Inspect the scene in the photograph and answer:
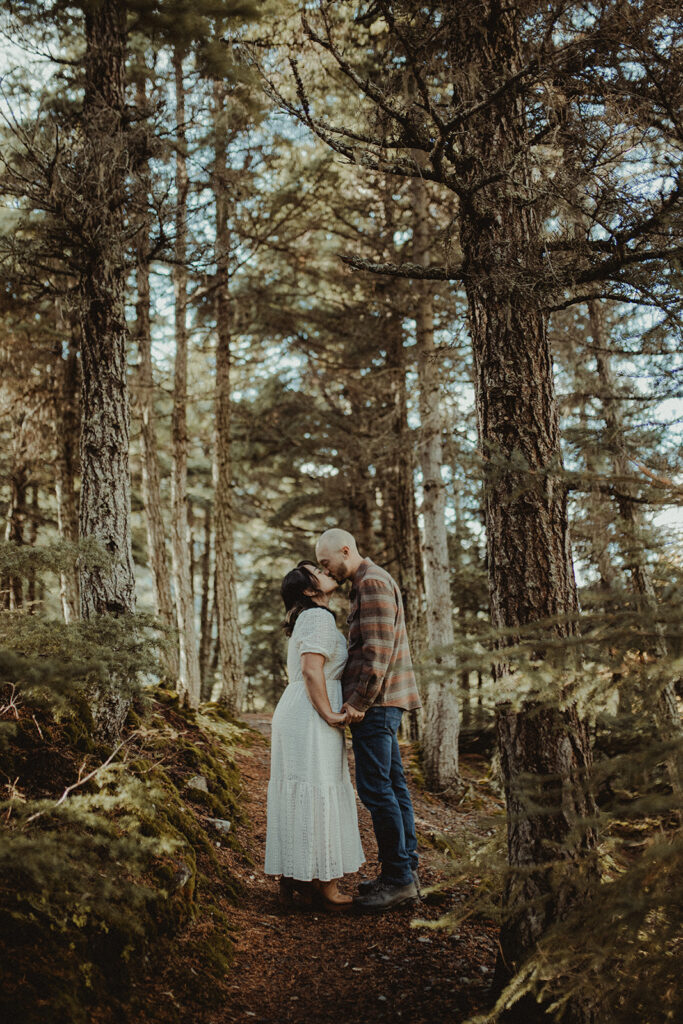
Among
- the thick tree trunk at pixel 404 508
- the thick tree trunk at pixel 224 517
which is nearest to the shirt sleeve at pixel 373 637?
the thick tree trunk at pixel 224 517

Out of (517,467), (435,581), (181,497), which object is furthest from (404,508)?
(517,467)

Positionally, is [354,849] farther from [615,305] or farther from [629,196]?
[615,305]

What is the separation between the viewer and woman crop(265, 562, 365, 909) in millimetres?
3908

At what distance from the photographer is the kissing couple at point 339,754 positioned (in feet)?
12.9

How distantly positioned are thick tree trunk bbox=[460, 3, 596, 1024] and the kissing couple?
1.09m

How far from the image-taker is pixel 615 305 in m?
9.98

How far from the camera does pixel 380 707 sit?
4.15m

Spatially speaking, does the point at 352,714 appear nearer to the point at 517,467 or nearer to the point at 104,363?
the point at 517,467

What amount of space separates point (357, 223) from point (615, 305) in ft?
17.0

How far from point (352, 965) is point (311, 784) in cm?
97

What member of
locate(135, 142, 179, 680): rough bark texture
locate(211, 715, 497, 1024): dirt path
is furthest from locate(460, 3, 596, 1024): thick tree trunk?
locate(135, 142, 179, 680): rough bark texture

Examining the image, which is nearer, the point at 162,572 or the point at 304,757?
the point at 304,757

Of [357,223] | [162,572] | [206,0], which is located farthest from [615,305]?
[162,572]

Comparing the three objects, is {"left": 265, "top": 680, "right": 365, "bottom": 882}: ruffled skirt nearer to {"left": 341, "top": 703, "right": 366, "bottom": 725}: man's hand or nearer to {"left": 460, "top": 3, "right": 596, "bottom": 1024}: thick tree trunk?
{"left": 341, "top": 703, "right": 366, "bottom": 725}: man's hand
